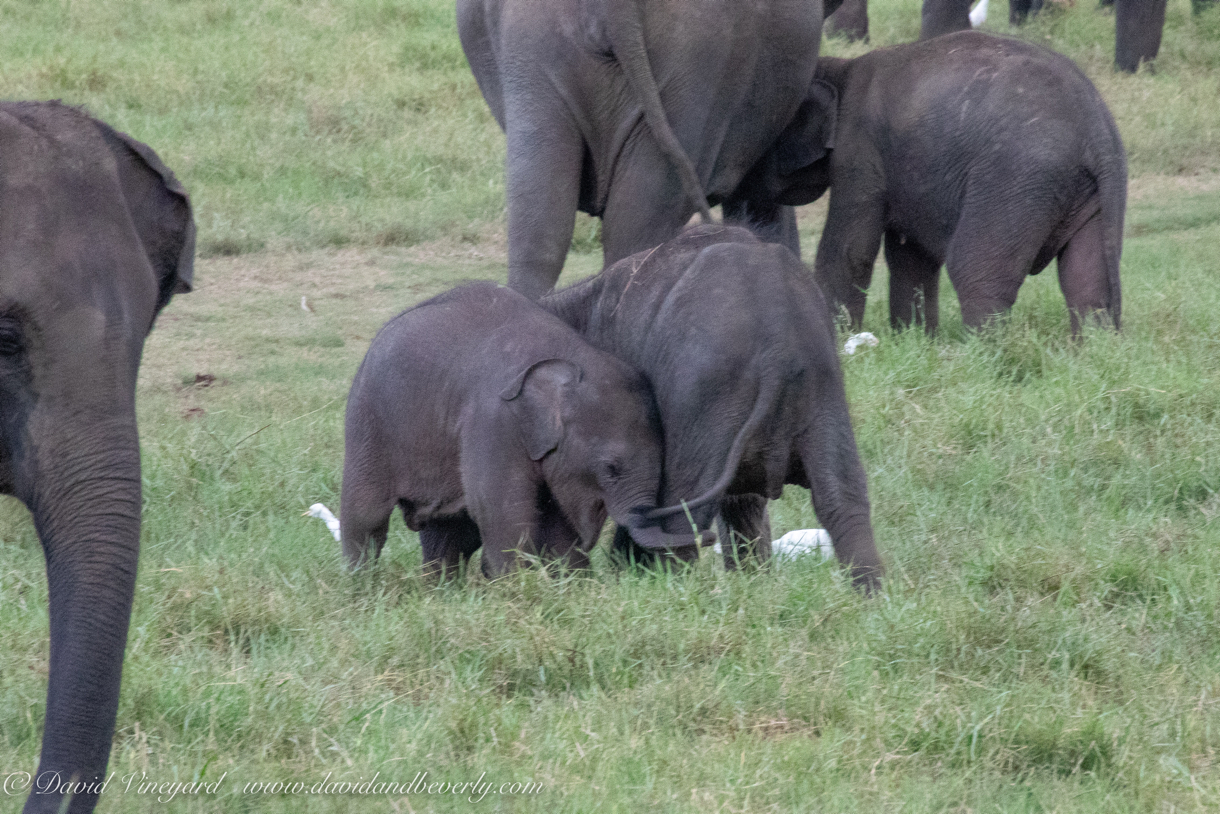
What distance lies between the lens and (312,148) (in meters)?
9.07

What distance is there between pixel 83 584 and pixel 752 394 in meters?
1.69

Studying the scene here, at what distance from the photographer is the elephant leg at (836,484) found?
3625 mm

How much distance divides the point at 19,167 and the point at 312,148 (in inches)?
266

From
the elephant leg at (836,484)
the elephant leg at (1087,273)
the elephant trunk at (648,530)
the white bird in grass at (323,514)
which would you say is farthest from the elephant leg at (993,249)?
the white bird in grass at (323,514)

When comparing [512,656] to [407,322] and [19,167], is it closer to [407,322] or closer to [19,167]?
[407,322]

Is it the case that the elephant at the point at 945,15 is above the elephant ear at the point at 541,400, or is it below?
above

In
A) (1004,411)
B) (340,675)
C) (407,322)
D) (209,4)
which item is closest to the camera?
(340,675)

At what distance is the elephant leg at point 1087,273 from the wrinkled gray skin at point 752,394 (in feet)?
6.51

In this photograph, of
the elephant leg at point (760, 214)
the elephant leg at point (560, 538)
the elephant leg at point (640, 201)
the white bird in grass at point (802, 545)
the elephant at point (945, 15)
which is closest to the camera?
the elephant leg at point (560, 538)

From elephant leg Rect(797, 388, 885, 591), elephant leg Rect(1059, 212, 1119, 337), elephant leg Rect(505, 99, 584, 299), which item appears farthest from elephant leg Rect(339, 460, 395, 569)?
elephant leg Rect(1059, 212, 1119, 337)

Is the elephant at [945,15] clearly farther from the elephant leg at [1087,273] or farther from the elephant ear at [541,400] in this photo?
the elephant ear at [541,400]

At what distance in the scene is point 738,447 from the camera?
3.52m

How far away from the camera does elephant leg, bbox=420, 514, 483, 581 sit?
4074 millimetres

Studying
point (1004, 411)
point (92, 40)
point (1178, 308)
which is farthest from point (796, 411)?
point (92, 40)
